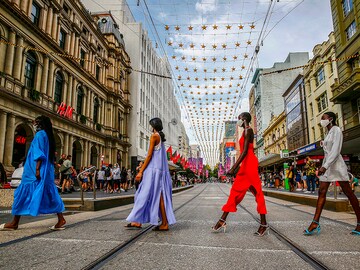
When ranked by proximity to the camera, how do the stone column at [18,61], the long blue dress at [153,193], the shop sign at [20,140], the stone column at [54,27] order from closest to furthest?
the long blue dress at [153,193], the stone column at [18,61], the shop sign at [20,140], the stone column at [54,27]

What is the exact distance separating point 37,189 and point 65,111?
20730 mm

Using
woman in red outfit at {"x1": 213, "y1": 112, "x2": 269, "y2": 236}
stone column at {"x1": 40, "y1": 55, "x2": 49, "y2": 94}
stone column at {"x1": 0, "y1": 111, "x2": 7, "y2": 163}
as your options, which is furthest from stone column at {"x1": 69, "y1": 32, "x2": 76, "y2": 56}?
woman in red outfit at {"x1": 213, "y1": 112, "x2": 269, "y2": 236}

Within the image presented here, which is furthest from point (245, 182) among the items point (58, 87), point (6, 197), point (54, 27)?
point (54, 27)

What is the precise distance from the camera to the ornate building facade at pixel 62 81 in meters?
16.7

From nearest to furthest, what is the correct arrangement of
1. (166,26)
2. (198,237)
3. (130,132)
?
1. (198,237)
2. (166,26)
3. (130,132)

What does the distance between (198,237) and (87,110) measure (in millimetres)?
27088

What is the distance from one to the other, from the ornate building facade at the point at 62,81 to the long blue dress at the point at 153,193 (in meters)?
8.30

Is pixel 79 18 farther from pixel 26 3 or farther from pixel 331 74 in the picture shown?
pixel 331 74

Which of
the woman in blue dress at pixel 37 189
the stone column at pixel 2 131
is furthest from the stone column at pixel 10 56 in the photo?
the woman in blue dress at pixel 37 189

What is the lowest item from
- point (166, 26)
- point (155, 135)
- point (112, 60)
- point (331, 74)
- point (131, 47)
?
point (155, 135)

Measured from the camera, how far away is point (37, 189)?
4.00m

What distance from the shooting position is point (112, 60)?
114 feet

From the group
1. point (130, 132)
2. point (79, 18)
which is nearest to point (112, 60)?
point (79, 18)

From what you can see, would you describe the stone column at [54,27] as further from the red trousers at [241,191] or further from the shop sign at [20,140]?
the red trousers at [241,191]
